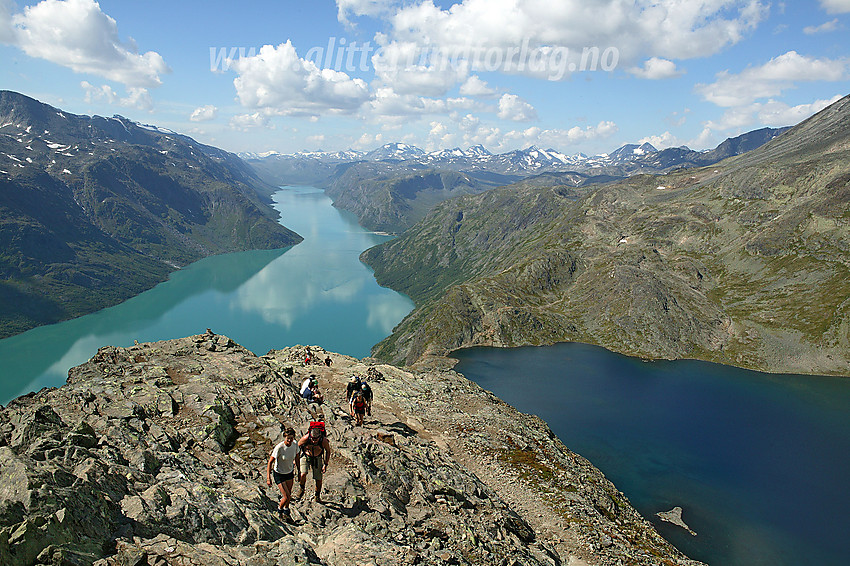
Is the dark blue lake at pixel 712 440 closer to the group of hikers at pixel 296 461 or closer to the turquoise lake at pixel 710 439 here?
the turquoise lake at pixel 710 439

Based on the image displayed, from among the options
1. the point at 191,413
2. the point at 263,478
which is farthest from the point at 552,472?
the point at 191,413

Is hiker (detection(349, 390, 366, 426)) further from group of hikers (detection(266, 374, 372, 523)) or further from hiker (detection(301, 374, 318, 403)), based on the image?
group of hikers (detection(266, 374, 372, 523))

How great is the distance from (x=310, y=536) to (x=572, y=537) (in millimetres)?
25229

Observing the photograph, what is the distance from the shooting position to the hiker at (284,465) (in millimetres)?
20188

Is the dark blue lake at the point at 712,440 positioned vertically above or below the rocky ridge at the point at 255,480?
below

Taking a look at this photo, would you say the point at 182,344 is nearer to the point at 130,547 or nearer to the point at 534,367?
the point at 130,547

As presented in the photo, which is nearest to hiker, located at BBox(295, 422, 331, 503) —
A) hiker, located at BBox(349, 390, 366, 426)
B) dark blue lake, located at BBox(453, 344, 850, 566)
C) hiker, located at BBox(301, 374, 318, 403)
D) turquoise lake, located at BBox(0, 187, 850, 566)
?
hiker, located at BBox(349, 390, 366, 426)

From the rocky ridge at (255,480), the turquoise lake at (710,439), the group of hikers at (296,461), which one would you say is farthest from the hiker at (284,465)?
the turquoise lake at (710,439)

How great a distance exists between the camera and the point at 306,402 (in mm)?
38469

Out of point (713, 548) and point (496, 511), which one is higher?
point (496, 511)

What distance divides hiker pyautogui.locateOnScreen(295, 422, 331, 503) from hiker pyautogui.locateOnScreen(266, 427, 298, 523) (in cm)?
76

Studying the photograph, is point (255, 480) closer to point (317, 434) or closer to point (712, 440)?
point (317, 434)

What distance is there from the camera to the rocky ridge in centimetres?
1590

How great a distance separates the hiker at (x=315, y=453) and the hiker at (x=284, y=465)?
757mm
